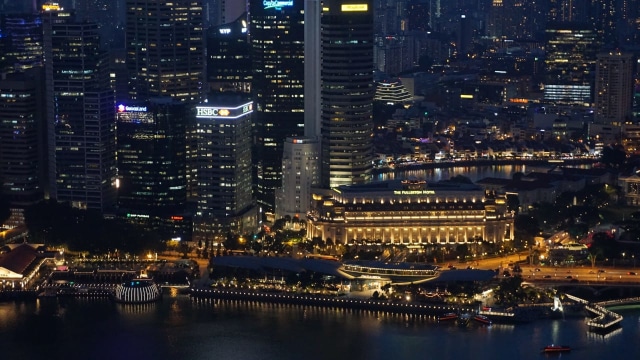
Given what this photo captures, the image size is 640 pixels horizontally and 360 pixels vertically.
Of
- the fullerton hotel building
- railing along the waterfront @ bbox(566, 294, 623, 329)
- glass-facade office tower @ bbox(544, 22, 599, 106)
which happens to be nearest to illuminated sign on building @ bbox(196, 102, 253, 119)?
the fullerton hotel building

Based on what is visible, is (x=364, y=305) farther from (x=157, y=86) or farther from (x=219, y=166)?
(x=157, y=86)

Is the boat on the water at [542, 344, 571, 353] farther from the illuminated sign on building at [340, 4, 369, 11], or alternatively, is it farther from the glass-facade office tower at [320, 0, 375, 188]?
the illuminated sign on building at [340, 4, 369, 11]

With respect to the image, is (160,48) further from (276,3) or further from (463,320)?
(463,320)

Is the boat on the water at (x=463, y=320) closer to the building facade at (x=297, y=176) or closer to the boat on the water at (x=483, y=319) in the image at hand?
the boat on the water at (x=483, y=319)

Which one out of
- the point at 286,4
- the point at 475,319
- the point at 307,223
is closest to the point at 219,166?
the point at 307,223

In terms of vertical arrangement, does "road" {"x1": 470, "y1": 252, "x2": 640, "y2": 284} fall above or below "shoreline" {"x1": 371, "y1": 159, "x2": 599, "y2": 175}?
below

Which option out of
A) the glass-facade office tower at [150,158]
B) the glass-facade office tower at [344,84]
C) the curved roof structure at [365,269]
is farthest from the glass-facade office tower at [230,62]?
the curved roof structure at [365,269]
